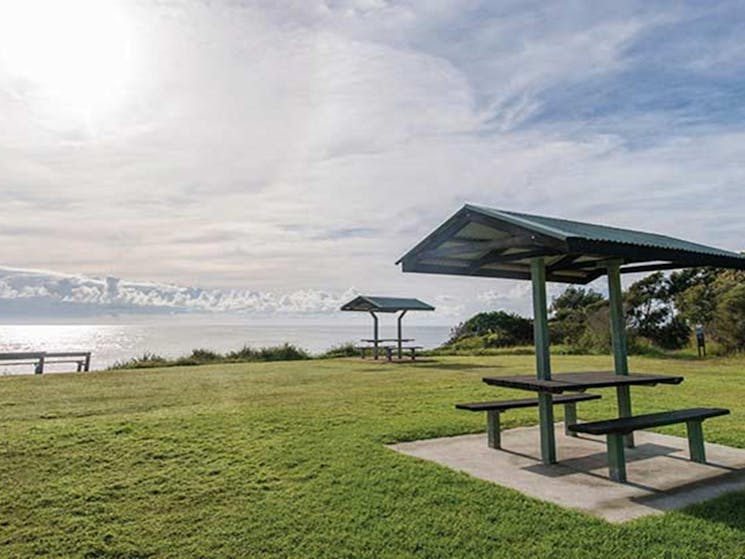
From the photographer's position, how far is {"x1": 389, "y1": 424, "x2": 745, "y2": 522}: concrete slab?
11.5 ft

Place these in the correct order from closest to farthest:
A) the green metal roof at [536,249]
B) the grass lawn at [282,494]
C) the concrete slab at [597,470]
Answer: the grass lawn at [282,494], the concrete slab at [597,470], the green metal roof at [536,249]

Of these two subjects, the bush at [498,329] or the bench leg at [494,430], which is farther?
the bush at [498,329]

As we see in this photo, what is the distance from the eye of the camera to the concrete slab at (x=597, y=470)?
3.49 meters

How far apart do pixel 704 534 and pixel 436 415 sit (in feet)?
13.1

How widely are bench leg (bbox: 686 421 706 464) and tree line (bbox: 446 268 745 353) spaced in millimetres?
16052

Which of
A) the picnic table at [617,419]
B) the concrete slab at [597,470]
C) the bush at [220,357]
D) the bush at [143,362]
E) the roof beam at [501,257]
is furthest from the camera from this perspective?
the bush at [220,357]

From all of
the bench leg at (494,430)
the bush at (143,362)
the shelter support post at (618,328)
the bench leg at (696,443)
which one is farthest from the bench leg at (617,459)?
the bush at (143,362)

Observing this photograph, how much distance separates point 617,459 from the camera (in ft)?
12.9

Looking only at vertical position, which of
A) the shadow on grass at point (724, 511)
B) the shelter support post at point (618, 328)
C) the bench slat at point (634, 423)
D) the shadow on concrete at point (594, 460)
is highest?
the shelter support post at point (618, 328)

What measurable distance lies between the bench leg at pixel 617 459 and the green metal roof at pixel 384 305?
51.6 ft

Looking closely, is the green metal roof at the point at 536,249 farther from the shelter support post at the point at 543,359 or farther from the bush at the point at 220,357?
the bush at the point at 220,357

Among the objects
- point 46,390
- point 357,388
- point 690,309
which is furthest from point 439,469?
point 690,309

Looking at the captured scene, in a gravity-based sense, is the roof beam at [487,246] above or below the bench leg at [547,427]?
above

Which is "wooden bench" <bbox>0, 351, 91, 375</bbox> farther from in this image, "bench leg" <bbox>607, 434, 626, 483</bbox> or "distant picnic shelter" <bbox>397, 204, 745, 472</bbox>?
"bench leg" <bbox>607, 434, 626, 483</bbox>
